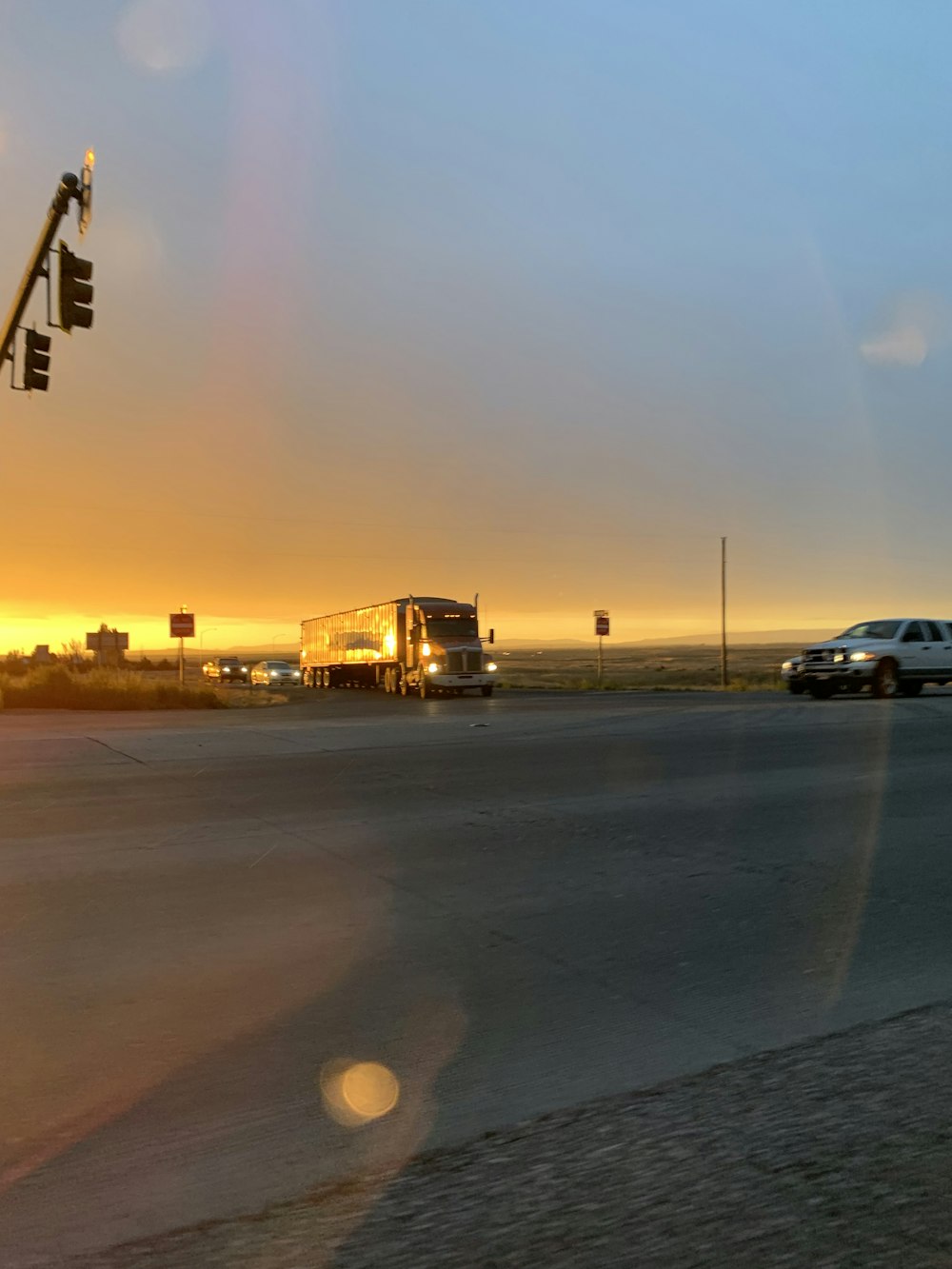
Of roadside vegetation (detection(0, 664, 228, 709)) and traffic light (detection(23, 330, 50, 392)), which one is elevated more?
traffic light (detection(23, 330, 50, 392))

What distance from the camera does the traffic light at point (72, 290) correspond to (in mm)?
14391

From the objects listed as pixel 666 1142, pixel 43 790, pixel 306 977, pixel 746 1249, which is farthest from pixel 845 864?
pixel 43 790

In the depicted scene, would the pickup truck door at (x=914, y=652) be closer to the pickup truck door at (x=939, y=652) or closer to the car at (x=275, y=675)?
the pickup truck door at (x=939, y=652)

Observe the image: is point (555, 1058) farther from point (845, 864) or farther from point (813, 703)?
point (813, 703)

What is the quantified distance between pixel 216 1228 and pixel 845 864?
6.43m

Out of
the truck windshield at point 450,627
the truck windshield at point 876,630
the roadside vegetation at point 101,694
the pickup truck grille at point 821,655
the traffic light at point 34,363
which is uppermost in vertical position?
the traffic light at point 34,363

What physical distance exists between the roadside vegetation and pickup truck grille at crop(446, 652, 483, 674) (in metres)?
8.18

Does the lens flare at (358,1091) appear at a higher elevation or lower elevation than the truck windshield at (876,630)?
lower

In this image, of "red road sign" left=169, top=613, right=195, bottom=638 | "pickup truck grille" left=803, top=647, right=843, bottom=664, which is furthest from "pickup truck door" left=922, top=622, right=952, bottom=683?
"red road sign" left=169, top=613, right=195, bottom=638

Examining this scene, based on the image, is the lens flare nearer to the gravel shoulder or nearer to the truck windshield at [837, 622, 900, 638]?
the gravel shoulder

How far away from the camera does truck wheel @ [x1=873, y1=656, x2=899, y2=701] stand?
26.9 metres

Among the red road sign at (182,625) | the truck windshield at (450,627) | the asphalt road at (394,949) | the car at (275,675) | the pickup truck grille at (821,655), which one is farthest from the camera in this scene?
the car at (275,675)

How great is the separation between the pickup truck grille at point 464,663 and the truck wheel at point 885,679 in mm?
15092

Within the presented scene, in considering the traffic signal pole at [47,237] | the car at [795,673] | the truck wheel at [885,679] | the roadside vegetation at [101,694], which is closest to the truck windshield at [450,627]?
the roadside vegetation at [101,694]
